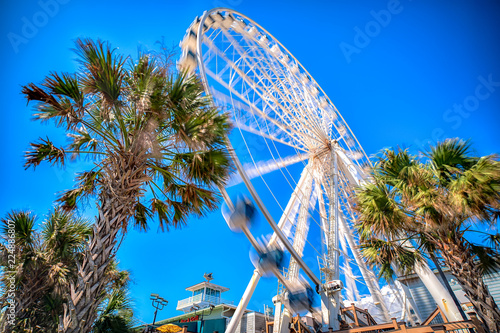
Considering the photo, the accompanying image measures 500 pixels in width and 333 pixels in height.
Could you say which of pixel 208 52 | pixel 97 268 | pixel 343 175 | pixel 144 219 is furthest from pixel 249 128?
pixel 97 268

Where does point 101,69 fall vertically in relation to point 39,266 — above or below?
above

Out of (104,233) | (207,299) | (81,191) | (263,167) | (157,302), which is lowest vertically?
(104,233)

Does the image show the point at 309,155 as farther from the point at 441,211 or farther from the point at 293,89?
the point at 441,211

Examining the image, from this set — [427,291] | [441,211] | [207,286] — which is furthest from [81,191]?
Result: [207,286]

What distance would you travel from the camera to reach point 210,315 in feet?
71.9

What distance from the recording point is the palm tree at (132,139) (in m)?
4.42

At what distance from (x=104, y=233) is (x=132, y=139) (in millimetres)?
1616

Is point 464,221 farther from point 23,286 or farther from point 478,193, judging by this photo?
point 23,286

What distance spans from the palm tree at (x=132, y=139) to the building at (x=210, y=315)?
27.0ft

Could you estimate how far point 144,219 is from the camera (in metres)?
5.89

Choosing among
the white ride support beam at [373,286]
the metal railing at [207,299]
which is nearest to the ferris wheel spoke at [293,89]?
the white ride support beam at [373,286]

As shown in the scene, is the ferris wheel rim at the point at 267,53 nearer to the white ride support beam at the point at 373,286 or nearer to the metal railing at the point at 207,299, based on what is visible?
the white ride support beam at the point at 373,286

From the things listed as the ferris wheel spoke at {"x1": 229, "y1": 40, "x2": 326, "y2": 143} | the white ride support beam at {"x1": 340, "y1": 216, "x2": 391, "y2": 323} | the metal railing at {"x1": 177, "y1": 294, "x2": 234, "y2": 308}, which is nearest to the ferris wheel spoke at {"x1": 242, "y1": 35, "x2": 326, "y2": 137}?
the ferris wheel spoke at {"x1": 229, "y1": 40, "x2": 326, "y2": 143}

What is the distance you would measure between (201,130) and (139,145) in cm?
107
